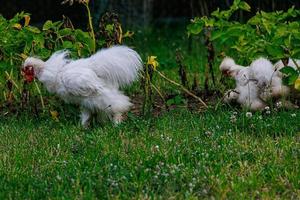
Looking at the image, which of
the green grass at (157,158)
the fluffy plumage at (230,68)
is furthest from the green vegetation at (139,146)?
the fluffy plumage at (230,68)

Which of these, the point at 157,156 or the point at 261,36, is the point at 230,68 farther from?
the point at 157,156

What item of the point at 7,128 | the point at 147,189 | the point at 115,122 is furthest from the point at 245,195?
the point at 7,128

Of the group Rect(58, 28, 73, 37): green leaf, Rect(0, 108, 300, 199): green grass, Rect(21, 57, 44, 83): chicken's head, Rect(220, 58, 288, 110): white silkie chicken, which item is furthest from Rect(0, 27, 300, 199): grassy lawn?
Rect(58, 28, 73, 37): green leaf

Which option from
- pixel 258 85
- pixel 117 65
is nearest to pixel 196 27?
pixel 258 85

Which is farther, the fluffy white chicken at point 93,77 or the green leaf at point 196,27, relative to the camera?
the green leaf at point 196,27

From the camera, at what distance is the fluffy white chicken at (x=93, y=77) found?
630 cm

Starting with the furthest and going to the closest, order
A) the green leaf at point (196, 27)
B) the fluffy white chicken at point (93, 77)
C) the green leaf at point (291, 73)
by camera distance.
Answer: the green leaf at point (196, 27)
the fluffy white chicken at point (93, 77)
the green leaf at point (291, 73)

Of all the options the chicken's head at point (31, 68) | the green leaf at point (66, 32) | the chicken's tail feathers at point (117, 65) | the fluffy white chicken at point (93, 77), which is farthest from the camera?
the green leaf at point (66, 32)

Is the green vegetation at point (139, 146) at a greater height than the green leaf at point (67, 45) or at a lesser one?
lesser

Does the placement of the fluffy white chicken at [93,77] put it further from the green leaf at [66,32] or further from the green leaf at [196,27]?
the green leaf at [196,27]

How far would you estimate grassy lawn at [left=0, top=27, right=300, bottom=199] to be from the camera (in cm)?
474

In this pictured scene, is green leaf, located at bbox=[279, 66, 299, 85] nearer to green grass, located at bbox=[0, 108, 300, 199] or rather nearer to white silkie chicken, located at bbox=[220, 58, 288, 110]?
green grass, located at bbox=[0, 108, 300, 199]

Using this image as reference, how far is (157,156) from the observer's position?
17.5 ft

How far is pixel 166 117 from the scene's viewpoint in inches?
265
